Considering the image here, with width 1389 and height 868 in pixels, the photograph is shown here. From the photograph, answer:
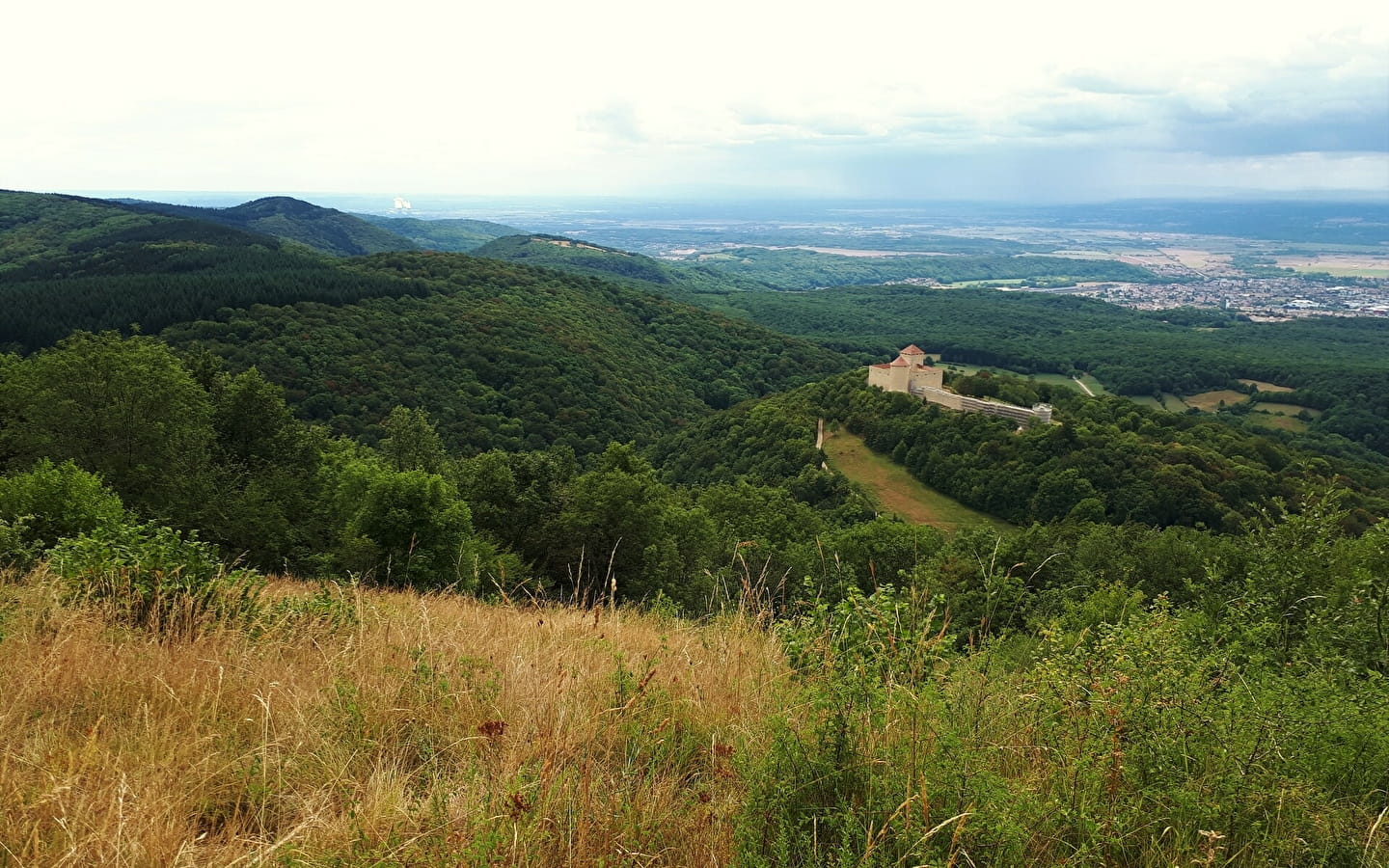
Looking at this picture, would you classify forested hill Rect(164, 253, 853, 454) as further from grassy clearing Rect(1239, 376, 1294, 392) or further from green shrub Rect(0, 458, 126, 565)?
grassy clearing Rect(1239, 376, 1294, 392)

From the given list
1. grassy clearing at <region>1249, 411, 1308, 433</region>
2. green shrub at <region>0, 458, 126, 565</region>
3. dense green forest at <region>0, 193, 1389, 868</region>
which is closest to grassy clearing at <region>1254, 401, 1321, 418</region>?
grassy clearing at <region>1249, 411, 1308, 433</region>

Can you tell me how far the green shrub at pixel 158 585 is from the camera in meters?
5.25

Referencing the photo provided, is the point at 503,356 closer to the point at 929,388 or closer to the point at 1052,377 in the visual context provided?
the point at 929,388

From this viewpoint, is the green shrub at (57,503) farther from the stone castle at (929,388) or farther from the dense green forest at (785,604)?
the stone castle at (929,388)

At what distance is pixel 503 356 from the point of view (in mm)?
84812

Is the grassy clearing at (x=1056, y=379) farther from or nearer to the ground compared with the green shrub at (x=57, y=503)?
nearer to the ground

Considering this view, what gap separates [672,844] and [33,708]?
3.51 meters

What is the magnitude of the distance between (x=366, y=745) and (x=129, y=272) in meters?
124

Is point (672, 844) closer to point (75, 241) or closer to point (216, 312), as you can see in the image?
point (216, 312)

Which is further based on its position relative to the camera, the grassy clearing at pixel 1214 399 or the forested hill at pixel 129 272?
the grassy clearing at pixel 1214 399

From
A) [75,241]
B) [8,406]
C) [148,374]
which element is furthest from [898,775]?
[75,241]

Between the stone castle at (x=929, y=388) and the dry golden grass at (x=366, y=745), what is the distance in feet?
207

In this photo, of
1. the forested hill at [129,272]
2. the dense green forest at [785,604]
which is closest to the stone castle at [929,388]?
the dense green forest at [785,604]

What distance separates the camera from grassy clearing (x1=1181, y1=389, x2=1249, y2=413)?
9888cm
